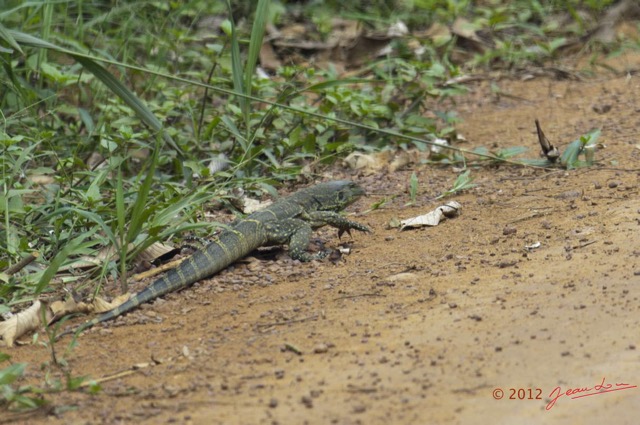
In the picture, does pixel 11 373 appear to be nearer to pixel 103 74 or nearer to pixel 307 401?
pixel 307 401

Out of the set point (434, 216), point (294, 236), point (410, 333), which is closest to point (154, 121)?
point (294, 236)

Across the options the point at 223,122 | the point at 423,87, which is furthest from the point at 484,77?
the point at 223,122

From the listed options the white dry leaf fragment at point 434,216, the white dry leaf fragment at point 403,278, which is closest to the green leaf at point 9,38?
the white dry leaf fragment at point 403,278

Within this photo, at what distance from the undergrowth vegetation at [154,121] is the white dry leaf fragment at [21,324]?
0.51 ft

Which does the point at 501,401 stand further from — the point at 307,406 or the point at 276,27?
the point at 276,27

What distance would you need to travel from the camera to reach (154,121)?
6.00 m

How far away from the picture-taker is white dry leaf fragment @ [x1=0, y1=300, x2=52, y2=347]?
4.88 m

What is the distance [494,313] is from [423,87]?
4.59m

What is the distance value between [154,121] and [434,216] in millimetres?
1935

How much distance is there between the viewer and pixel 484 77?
10.4 m

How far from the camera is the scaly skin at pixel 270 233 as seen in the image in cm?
540

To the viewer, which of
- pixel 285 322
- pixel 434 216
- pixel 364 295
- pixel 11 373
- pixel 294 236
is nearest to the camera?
pixel 11 373

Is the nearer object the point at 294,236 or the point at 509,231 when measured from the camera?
the point at 509,231

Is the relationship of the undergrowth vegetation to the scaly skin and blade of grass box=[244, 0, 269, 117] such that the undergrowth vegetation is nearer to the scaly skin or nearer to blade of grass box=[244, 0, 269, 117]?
blade of grass box=[244, 0, 269, 117]
